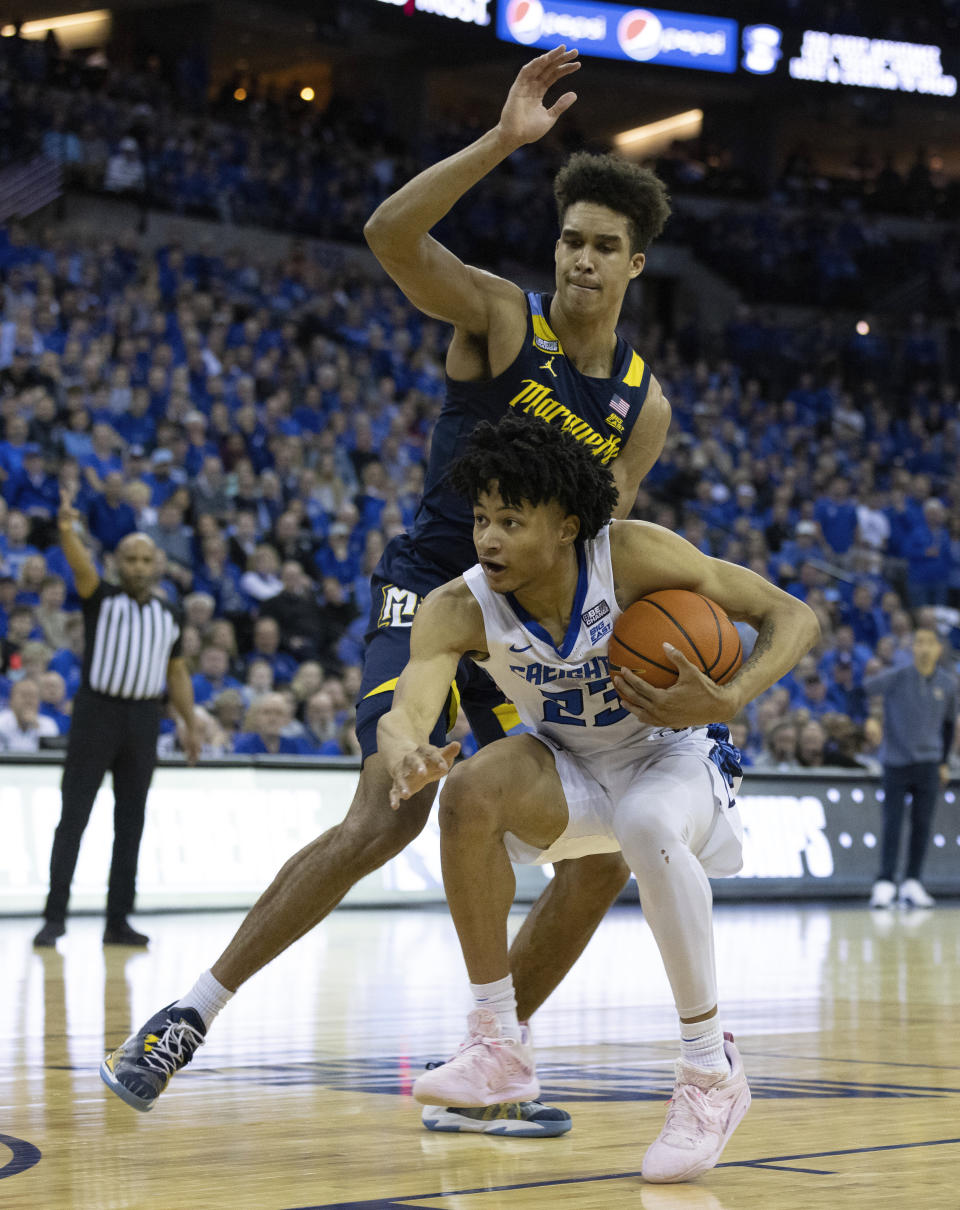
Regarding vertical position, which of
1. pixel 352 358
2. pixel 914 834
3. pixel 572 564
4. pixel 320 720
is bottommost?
pixel 914 834

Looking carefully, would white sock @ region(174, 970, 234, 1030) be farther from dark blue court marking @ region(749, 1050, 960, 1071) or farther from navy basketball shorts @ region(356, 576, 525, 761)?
dark blue court marking @ region(749, 1050, 960, 1071)

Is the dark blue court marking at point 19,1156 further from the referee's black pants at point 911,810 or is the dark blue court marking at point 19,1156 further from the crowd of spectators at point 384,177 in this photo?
the crowd of spectators at point 384,177

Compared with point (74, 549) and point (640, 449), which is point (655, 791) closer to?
point (640, 449)

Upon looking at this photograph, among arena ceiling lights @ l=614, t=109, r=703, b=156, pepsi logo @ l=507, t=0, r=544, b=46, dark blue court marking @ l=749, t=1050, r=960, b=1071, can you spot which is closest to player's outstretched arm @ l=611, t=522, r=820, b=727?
dark blue court marking @ l=749, t=1050, r=960, b=1071

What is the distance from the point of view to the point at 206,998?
4047mm

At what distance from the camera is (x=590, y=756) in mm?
3977

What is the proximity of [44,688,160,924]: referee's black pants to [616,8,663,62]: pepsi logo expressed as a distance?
62.8 ft

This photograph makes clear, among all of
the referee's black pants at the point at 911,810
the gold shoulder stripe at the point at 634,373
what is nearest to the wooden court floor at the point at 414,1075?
the gold shoulder stripe at the point at 634,373

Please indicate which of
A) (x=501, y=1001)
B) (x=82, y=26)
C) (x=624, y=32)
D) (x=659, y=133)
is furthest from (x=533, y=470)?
(x=659, y=133)

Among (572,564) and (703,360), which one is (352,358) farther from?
(572,564)

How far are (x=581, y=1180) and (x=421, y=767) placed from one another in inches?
34.1

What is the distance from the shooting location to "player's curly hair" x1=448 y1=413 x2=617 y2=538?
3.64 m

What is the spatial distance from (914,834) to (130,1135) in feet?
33.0

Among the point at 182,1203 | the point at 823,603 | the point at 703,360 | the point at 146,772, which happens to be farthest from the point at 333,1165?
the point at 703,360
